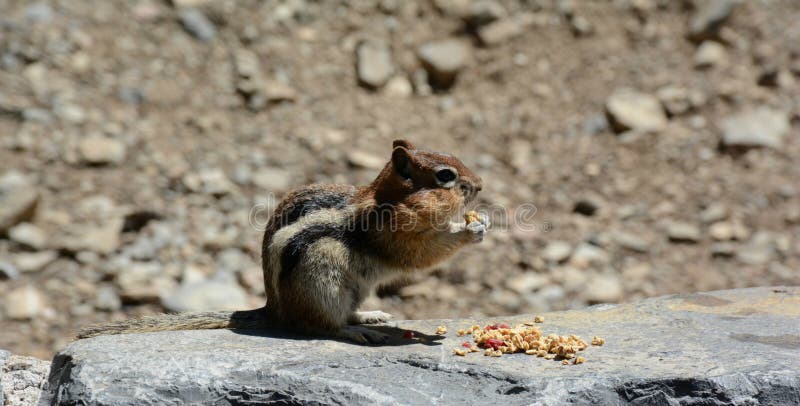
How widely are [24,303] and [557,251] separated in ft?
14.7

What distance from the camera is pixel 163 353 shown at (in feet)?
13.0

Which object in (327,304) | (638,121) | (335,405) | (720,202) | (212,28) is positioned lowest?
(335,405)

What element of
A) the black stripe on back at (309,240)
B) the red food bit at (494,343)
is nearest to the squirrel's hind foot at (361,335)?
the black stripe on back at (309,240)

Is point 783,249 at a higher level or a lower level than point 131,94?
lower

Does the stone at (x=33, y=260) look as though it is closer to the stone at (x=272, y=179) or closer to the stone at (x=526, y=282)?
the stone at (x=272, y=179)

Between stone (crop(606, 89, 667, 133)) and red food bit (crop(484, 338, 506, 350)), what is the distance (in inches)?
209

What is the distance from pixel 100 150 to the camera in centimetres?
840

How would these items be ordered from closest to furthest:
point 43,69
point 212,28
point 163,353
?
1. point 163,353
2. point 43,69
3. point 212,28

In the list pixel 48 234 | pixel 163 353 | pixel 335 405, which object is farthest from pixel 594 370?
pixel 48 234

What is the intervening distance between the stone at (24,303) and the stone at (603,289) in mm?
4450

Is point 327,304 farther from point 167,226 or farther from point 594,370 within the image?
point 167,226

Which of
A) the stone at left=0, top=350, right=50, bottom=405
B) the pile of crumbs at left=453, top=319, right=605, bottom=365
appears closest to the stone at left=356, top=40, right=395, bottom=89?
the pile of crumbs at left=453, top=319, right=605, bottom=365

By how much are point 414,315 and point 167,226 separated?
2.36 metres

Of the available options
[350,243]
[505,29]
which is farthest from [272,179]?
[350,243]
